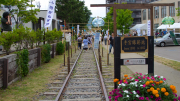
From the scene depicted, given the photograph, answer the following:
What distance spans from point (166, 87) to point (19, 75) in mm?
5933

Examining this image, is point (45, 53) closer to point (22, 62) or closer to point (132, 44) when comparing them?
point (22, 62)

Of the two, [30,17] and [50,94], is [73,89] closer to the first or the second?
[50,94]

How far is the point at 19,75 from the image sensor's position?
8.26m

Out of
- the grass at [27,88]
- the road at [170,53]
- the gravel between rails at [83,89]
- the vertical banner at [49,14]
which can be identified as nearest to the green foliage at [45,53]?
the vertical banner at [49,14]

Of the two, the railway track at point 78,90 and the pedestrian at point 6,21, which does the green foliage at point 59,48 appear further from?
the railway track at point 78,90

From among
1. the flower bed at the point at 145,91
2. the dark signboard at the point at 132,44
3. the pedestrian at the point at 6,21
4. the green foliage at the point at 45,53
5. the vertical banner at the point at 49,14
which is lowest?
the flower bed at the point at 145,91

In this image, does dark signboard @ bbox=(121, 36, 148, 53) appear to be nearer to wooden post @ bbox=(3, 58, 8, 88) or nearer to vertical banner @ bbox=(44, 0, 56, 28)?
wooden post @ bbox=(3, 58, 8, 88)

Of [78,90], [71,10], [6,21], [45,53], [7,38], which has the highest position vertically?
[71,10]

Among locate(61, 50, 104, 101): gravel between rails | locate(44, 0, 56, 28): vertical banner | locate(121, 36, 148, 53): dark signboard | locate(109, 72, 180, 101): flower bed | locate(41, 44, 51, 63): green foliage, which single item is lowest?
locate(61, 50, 104, 101): gravel between rails

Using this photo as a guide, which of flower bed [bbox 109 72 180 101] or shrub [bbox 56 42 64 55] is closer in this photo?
flower bed [bbox 109 72 180 101]

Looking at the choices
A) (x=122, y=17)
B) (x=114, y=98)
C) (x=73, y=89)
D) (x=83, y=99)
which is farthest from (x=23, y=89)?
(x=122, y=17)

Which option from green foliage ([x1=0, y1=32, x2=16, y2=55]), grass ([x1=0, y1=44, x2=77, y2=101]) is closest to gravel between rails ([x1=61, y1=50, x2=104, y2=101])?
grass ([x1=0, y1=44, x2=77, y2=101])

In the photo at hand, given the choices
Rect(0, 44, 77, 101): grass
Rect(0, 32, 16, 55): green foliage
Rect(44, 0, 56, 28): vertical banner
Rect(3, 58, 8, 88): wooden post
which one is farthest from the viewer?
Rect(44, 0, 56, 28): vertical banner

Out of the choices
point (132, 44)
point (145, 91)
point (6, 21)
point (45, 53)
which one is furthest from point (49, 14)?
point (145, 91)
